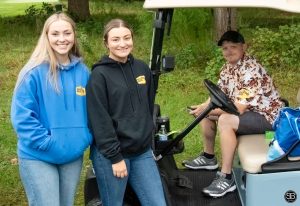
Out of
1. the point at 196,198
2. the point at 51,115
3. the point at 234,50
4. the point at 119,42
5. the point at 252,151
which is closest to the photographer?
the point at 51,115

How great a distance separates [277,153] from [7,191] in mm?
2833

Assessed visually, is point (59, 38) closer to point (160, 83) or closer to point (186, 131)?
point (186, 131)

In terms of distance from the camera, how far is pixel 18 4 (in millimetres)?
25219

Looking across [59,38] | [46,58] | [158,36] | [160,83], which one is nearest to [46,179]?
[46,58]

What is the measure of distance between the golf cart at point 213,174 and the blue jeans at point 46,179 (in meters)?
0.36

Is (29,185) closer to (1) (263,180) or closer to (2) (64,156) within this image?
(2) (64,156)

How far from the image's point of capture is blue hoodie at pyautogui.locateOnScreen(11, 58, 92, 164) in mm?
2951

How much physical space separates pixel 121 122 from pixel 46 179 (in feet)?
1.63

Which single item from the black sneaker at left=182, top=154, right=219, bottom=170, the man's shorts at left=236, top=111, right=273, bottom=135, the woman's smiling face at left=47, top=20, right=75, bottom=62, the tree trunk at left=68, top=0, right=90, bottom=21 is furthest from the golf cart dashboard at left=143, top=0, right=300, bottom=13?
the tree trunk at left=68, top=0, right=90, bottom=21

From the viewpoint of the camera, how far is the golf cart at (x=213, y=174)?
3.20 metres

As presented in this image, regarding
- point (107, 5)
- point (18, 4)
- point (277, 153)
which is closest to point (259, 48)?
point (277, 153)

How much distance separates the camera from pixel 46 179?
3035 millimetres

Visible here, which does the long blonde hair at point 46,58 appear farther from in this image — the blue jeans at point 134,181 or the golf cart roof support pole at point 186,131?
the golf cart roof support pole at point 186,131

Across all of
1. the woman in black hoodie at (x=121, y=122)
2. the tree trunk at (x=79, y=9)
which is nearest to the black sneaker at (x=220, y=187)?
the woman in black hoodie at (x=121, y=122)
